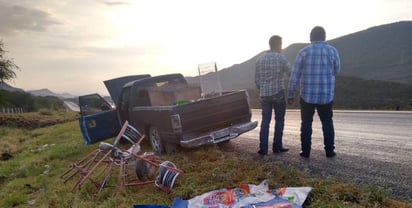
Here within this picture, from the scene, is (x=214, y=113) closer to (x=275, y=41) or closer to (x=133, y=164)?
(x=275, y=41)

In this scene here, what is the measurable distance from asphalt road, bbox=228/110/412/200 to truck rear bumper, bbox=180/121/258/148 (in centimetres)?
45

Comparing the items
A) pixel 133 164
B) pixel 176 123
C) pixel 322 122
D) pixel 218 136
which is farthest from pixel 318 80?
pixel 133 164

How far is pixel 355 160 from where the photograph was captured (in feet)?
21.1

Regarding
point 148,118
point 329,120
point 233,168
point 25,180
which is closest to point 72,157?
point 25,180

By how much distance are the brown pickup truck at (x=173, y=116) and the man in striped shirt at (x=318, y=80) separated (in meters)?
2.04

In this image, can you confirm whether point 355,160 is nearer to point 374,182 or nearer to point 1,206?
point 374,182

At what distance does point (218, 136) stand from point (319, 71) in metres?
2.57

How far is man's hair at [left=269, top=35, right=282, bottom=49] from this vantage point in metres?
7.30

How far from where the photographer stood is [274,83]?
7.29 metres

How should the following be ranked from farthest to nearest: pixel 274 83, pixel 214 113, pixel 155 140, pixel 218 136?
pixel 155 140 < pixel 214 113 < pixel 218 136 < pixel 274 83

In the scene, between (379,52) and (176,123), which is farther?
(379,52)

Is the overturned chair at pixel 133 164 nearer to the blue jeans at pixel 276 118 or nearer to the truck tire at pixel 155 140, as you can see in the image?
the truck tire at pixel 155 140

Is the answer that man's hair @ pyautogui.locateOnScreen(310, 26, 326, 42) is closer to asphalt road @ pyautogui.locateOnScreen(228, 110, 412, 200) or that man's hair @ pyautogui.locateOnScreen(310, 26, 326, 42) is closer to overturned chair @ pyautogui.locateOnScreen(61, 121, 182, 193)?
asphalt road @ pyautogui.locateOnScreen(228, 110, 412, 200)

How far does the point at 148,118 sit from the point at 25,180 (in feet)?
11.3
